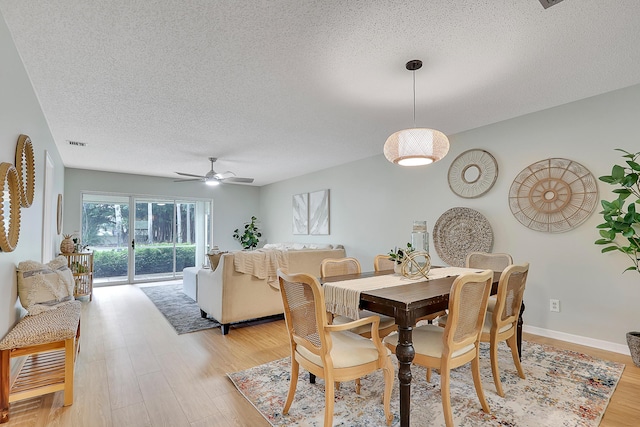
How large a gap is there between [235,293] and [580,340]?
3.58m

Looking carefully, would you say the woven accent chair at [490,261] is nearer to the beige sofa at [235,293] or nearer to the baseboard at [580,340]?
the baseboard at [580,340]

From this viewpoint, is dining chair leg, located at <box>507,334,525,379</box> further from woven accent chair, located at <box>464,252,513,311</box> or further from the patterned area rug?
woven accent chair, located at <box>464,252,513,311</box>

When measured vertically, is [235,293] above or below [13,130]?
below

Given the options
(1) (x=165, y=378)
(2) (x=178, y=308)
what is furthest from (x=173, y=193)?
(1) (x=165, y=378)

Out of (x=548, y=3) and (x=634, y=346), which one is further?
(x=634, y=346)

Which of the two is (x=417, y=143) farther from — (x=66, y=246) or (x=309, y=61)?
(x=66, y=246)

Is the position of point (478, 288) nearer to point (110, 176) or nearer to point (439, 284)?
point (439, 284)

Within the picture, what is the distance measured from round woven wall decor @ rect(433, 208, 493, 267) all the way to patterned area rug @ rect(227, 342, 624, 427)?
1.40 metres

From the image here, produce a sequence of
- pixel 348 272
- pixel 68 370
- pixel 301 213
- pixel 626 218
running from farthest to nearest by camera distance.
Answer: pixel 301 213, pixel 348 272, pixel 626 218, pixel 68 370

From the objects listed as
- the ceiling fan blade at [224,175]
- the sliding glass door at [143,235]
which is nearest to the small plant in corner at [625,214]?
the ceiling fan blade at [224,175]

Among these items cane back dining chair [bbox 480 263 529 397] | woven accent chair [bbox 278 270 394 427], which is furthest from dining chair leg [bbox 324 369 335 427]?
cane back dining chair [bbox 480 263 529 397]

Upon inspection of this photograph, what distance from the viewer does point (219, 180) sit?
5.18 m

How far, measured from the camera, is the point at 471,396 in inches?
83.5

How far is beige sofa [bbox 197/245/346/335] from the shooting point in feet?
11.6
